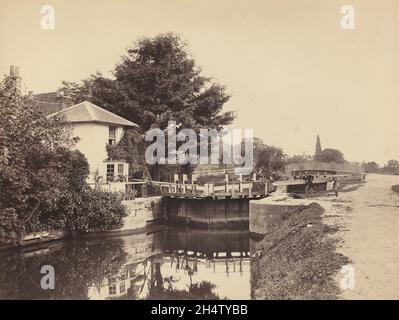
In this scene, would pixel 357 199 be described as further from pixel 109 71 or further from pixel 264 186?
pixel 109 71

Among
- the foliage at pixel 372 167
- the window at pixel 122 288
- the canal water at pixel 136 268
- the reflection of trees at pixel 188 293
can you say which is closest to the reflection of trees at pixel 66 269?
the canal water at pixel 136 268

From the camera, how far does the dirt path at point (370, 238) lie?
8578 mm

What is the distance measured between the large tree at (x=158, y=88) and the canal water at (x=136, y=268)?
9.61 m

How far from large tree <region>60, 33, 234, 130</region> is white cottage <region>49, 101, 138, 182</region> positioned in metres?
3.29

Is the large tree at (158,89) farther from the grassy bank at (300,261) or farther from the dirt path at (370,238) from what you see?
the grassy bank at (300,261)

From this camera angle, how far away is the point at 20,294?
12414 mm

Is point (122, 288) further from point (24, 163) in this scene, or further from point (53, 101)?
point (53, 101)

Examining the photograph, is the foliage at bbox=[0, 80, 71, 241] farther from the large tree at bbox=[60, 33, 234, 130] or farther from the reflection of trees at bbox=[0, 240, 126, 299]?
the large tree at bbox=[60, 33, 234, 130]

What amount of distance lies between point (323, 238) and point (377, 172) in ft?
68.4

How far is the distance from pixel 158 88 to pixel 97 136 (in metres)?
6.43

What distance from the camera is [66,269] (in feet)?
50.4

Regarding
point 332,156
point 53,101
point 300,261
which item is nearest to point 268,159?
point 332,156

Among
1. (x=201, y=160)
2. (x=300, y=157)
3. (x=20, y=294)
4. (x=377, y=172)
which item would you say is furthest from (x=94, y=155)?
(x=300, y=157)

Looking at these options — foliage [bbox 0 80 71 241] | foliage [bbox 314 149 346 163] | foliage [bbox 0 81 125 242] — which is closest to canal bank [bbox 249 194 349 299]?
foliage [bbox 0 81 125 242]
